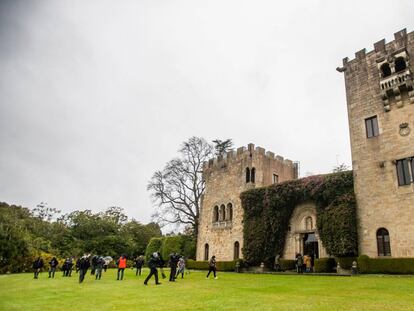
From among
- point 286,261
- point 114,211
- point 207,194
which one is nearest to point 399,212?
point 286,261

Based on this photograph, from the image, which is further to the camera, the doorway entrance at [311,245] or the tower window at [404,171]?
the doorway entrance at [311,245]

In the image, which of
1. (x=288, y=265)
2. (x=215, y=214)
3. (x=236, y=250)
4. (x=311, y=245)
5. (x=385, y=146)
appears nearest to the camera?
(x=385, y=146)

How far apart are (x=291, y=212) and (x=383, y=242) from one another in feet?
24.7

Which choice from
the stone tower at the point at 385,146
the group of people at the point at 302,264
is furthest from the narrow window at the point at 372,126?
the group of people at the point at 302,264

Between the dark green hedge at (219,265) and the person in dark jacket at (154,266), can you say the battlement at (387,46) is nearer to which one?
the dark green hedge at (219,265)

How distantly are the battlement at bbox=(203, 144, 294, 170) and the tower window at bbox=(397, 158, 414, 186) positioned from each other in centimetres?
1338

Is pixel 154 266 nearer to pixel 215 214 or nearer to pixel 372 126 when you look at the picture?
pixel 372 126

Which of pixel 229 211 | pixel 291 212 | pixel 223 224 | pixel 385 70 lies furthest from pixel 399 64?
pixel 223 224

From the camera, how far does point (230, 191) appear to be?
3250 centimetres

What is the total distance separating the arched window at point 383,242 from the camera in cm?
1972

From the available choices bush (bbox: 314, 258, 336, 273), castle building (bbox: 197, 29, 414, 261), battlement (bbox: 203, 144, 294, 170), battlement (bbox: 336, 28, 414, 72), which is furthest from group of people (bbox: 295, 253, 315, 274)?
battlement (bbox: 336, 28, 414, 72)

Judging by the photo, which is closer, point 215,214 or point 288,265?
point 288,265

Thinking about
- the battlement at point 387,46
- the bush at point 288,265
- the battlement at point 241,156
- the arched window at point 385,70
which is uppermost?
the battlement at point 387,46

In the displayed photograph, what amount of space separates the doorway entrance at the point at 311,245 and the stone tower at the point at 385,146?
4.56 metres
